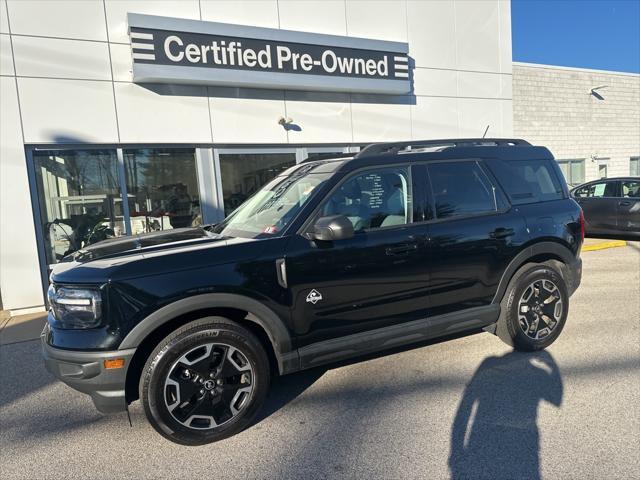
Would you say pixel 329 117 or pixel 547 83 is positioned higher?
pixel 547 83

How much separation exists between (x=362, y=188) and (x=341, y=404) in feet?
5.65

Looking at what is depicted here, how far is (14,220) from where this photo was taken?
21.3 ft

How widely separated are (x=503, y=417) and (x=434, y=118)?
26.3 ft

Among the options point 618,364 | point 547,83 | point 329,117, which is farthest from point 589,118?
point 618,364

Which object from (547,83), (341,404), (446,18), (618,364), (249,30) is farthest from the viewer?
(547,83)

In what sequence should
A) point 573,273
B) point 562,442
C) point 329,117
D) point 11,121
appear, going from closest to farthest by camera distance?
point 562,442 → point 573,273 → point 11,121 → point 329,117

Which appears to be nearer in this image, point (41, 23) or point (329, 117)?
point (41, 23)

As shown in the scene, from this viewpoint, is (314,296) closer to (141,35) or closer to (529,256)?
(529,256)

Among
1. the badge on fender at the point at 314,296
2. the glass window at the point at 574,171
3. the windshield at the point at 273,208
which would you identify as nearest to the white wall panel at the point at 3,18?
the windshield at the point at 273,208

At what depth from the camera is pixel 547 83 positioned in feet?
50.6

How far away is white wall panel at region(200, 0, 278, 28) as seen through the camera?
7.54m

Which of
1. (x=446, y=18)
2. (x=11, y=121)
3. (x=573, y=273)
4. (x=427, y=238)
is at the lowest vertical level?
(x=573, y=273)

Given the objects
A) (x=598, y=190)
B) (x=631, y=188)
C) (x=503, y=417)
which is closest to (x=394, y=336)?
(x=503, y=417)

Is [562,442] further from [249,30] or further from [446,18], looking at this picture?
[446,18]
